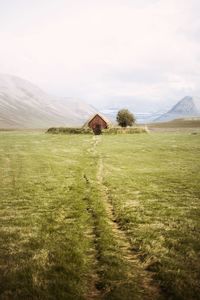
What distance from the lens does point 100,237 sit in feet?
44.1

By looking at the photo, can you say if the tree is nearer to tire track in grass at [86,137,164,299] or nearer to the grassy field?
the grassy field

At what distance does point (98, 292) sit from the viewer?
9578 mm

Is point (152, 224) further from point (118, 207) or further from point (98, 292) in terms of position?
point (98, 292)

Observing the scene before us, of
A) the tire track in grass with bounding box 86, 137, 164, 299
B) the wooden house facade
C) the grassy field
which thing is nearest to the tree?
the wooden house facade

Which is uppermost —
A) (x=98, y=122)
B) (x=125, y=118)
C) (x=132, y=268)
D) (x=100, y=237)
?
(x=125, y=118)

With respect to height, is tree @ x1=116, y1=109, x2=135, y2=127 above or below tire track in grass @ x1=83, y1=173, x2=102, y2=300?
above

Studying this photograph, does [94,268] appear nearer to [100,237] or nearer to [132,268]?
[132,268]

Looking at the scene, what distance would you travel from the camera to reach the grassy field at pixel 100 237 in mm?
9828

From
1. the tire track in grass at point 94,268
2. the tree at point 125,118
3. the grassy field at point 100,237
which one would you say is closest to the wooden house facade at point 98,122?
the tree at point 125,118

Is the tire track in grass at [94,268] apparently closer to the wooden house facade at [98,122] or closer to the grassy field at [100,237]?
the grassy field at [100,237]

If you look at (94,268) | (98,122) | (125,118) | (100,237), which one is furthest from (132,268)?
(125,118)

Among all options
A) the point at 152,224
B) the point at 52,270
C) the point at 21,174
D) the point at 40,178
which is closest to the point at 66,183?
the point at 40,178

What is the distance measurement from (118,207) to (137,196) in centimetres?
296

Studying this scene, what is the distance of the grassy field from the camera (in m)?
9.83
